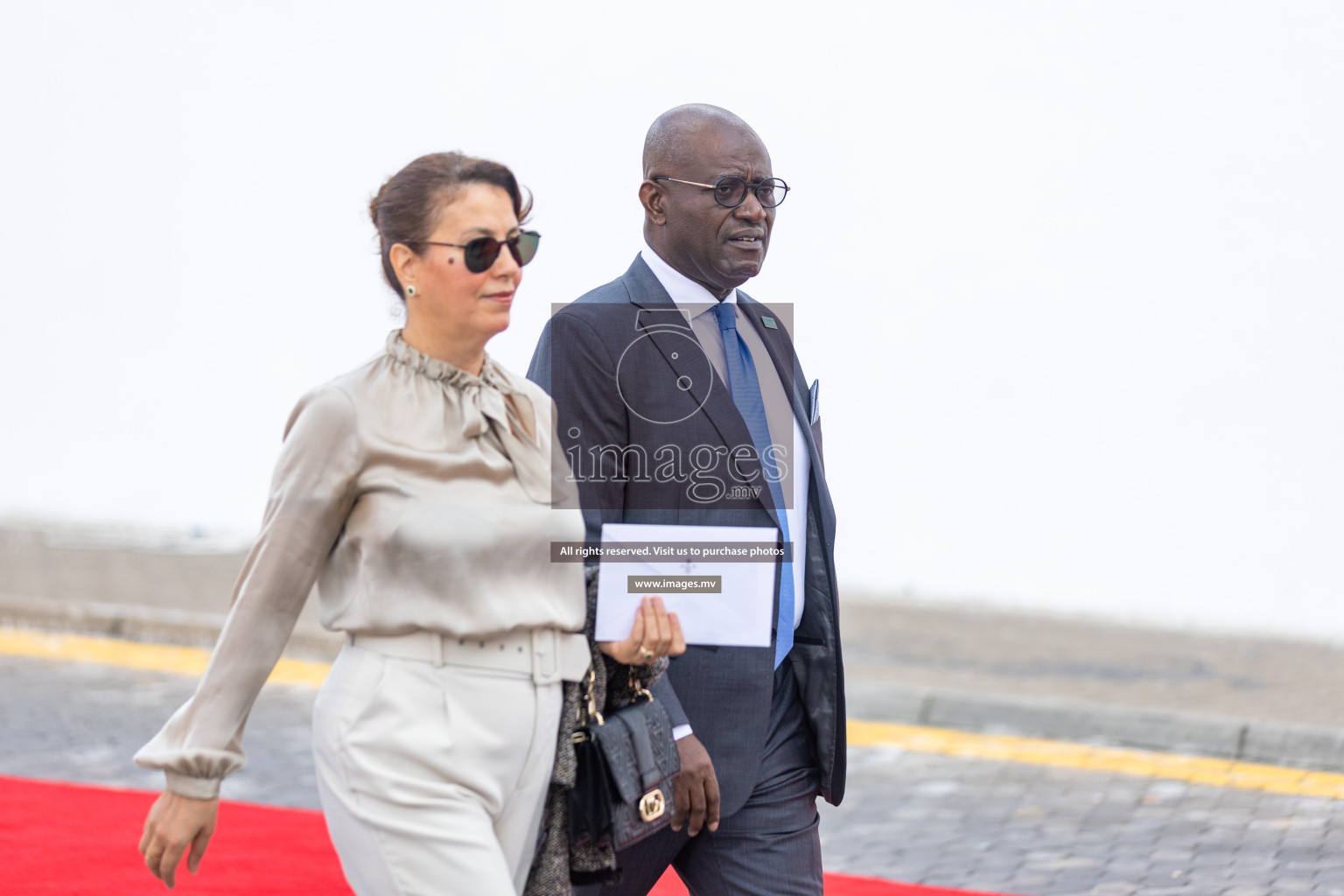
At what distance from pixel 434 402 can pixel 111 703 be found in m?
5.38

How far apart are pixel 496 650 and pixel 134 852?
2.88 metres

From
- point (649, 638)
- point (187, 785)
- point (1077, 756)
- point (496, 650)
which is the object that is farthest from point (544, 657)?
point (1077, 756)

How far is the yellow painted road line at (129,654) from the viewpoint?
25.2 ft

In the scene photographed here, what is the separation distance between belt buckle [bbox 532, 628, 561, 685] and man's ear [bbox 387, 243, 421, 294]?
22.4 inches

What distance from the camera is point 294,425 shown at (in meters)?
2.16

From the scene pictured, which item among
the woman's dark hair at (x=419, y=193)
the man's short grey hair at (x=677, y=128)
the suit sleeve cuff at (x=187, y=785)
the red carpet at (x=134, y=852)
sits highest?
the man's short grey hair at (x=677, y=128)

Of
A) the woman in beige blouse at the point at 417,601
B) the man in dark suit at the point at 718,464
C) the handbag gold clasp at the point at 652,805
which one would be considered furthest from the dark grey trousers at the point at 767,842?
the woman in beige blouse at the point at 417,601

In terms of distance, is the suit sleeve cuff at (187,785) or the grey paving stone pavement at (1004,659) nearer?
the suit sleeve cuff at (187,785)

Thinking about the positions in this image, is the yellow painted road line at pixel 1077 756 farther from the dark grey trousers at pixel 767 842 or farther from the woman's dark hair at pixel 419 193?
the woman's dark hair at pixel 419 193

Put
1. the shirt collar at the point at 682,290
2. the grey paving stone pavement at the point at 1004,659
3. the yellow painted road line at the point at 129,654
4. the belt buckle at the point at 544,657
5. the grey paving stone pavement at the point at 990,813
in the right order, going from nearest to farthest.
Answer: the belt buckle at the point at 544,657 < the shirt collar at the point at 682,290 < the grey paving stone pavement at the point at 990,813 < the grey paving stone pavement at the point at 1004,659 < the yellow painted road line at the point at 129,654

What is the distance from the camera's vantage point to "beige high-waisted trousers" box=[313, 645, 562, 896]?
210cm

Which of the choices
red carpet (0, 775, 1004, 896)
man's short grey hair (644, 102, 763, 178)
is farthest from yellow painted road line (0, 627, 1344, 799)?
man's short grey hair (644, 102, 763, 178)

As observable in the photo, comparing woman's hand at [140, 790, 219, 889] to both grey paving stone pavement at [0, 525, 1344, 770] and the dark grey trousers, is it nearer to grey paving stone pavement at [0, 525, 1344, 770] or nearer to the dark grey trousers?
the dark grey trousers

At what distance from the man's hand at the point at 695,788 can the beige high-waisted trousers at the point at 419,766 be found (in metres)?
0.43
